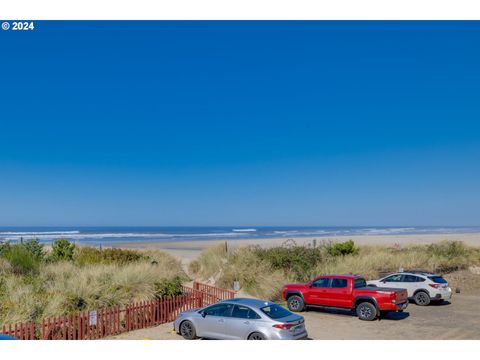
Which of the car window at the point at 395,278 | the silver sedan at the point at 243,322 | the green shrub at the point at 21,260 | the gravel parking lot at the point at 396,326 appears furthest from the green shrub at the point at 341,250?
the silver sedan at the point at 243,322

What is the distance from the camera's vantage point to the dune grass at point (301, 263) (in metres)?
24.7

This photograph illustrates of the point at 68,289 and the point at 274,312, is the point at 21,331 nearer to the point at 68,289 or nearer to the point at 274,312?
the point at 68,289

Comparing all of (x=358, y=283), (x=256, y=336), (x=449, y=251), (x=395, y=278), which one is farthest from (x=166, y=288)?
(x=449, y=251)

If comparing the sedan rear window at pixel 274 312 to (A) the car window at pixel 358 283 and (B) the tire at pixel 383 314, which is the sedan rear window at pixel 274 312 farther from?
(B) the tire at pixel 383 314

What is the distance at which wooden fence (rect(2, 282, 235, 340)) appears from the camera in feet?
45.1

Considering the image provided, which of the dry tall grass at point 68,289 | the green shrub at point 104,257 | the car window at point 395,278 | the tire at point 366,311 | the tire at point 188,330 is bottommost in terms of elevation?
the tire at point 366,311

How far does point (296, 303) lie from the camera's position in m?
20.8

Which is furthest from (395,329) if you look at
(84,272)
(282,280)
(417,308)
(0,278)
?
(0,278)

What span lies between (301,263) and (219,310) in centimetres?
1327

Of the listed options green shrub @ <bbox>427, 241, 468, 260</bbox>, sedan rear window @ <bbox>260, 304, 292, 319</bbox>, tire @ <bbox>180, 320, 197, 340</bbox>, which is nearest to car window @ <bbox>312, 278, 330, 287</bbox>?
sedan rear window @ <bbox>260, 304, 292, 319</bbox>

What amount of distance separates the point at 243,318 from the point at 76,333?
5.20 meters

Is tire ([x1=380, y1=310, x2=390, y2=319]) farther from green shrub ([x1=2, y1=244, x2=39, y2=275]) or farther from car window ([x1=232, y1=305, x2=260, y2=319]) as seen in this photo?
green shrub ([x1=2, y1=244, x2=39, y2=275])

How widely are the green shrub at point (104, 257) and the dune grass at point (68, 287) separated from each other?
1465 mm

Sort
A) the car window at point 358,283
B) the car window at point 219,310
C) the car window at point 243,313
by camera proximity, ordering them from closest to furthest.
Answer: the car window at point 243,313 < the car window at point 219,310 < the car window at point 358,283
